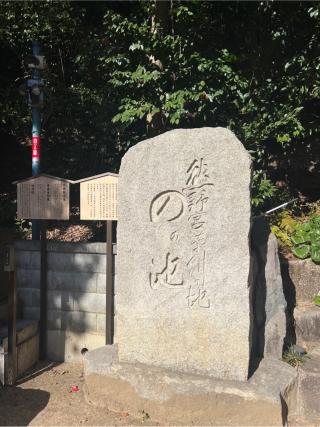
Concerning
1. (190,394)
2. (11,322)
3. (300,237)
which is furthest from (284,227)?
(11,322)

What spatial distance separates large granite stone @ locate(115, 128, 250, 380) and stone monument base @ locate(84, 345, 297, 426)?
16 cm

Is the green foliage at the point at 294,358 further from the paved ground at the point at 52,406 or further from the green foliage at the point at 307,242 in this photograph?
the green foliage at the point at 307,242

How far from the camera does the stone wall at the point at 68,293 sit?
185 inches

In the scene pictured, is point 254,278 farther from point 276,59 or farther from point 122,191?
point 276,59

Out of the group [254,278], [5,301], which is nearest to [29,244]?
[5,301]

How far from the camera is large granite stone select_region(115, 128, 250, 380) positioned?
3.39m

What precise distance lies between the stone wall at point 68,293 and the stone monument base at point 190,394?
1.02 metres

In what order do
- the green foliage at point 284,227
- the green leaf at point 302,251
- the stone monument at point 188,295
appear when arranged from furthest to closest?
the green foliage at point 284,227 → the green leaf at point 302,251 → the stone monument at point 188,295

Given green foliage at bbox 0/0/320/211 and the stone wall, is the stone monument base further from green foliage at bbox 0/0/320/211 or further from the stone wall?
green foliage at bbox 0/0/320/211

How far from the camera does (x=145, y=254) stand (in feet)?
12.0

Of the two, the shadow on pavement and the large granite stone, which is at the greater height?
the large granite stone

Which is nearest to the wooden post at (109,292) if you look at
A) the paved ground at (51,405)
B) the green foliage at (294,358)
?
the paved ground at (51,405)

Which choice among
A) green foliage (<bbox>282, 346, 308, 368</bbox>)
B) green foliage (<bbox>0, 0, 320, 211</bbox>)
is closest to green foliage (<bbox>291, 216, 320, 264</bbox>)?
green foliage (<bbox>0, 0, 320, 211</bbox>)

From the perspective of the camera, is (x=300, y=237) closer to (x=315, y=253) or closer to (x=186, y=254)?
(x=315, y=253)
